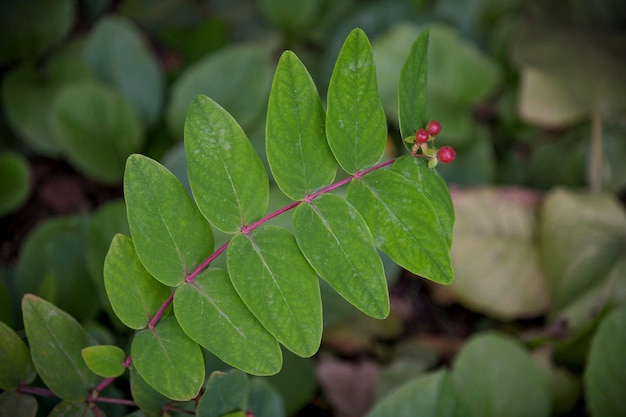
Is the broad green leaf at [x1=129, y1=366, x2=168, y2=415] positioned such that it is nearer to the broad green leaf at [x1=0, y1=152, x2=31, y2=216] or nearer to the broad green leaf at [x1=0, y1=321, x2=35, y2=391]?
the broad green leaf at [x1=0, y1=321, x2=35, y2=391]

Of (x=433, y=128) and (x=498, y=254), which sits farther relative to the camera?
(x=498, y=254)

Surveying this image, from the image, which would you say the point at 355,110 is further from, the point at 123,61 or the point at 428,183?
the point at 123,61

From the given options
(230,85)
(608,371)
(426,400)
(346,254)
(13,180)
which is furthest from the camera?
(230,85)

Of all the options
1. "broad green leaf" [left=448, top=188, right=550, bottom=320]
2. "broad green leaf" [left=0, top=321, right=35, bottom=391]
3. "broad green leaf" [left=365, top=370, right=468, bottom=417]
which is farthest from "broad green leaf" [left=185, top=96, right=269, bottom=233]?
"broad green leaf" [left=448, top=188, right=550, bottom=320]

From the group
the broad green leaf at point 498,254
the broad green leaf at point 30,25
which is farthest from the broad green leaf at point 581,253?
the broad green leaf at point 30,25

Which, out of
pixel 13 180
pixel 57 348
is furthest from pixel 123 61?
pixel 57 348

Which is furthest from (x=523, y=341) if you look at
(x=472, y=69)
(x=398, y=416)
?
(x=472, y=69)

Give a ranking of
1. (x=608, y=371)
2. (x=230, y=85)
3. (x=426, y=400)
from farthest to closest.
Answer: (x=230, y=85) < (x=608, y=371) < (x=426, y=400)
